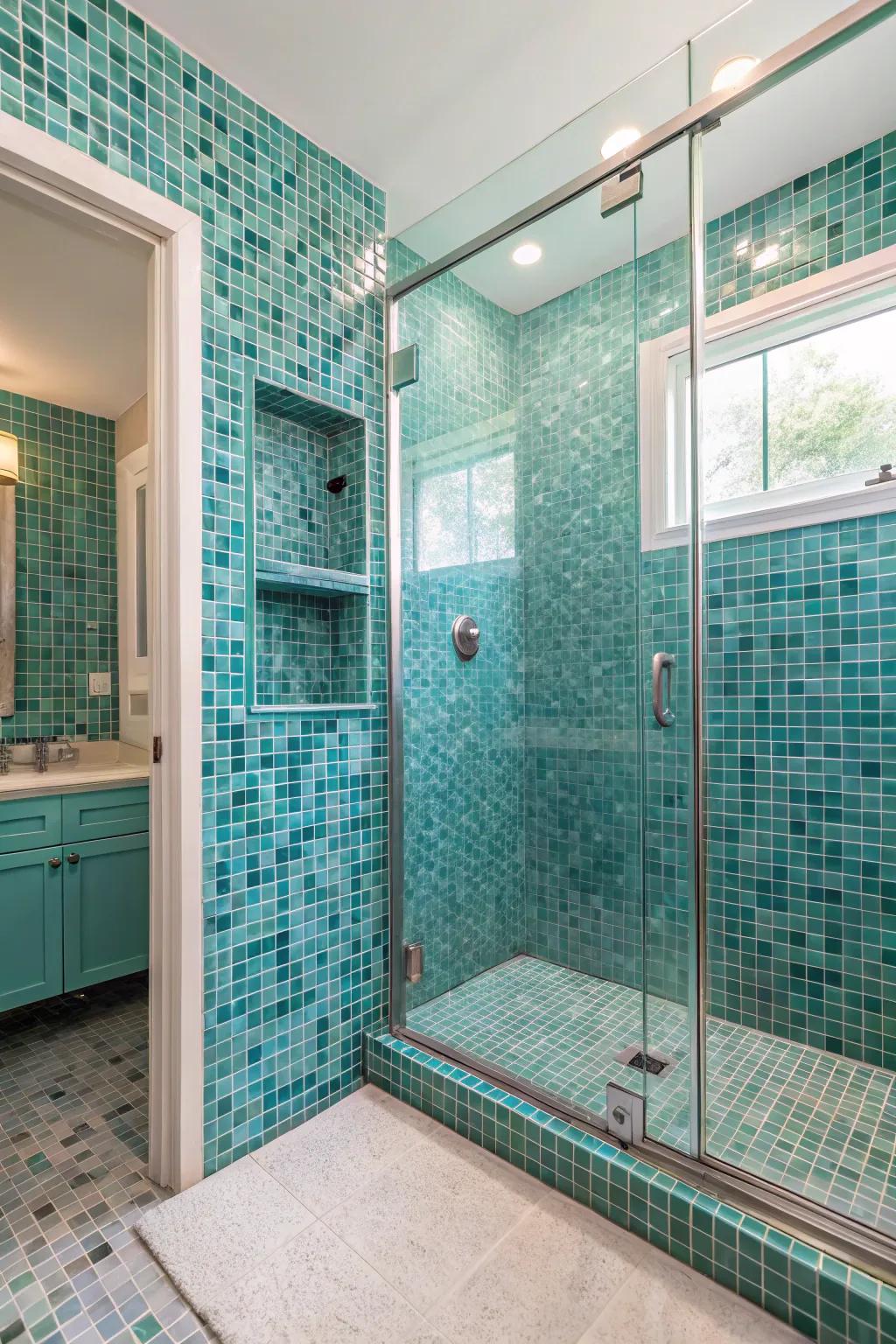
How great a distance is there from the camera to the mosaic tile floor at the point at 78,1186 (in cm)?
112

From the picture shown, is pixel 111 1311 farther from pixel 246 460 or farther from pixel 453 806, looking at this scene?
pixel 246 460

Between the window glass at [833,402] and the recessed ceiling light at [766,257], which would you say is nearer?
the window glass at [833,402]

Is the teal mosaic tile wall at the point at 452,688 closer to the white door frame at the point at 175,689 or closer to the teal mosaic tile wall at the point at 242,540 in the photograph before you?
the teal mosaic tile wall at the point at 242,540

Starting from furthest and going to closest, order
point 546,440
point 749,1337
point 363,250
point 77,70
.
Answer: point 363,250 < point 546,440 < point 77,70 < point 749,1337

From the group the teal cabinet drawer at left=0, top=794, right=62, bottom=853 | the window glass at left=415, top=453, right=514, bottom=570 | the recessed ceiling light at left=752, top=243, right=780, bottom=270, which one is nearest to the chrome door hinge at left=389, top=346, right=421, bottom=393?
the window glass at left=415, top=453, right=514, bottom=570

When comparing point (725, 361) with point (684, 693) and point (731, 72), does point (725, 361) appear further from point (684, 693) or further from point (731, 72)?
point (684, 693)

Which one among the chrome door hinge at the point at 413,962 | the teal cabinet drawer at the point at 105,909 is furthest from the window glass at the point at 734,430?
the teal cabinet drawer at the point at 105,909

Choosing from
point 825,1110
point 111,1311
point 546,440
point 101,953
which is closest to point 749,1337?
point 825,1110

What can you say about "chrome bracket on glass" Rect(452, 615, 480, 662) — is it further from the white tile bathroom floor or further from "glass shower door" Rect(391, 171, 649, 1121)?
the white tile bathroom floor

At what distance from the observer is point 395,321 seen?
76.5 inches

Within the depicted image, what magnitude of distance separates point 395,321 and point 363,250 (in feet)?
0.68

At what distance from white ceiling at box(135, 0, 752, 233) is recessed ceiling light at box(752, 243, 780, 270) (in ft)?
2.08

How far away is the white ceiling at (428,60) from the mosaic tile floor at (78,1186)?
2529 mm

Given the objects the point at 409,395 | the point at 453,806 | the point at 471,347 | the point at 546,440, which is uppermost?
the point at 471,347
